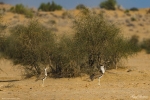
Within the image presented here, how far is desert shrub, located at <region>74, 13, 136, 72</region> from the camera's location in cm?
2266

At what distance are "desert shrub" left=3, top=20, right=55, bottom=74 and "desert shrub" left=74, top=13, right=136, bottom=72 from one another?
1570mm

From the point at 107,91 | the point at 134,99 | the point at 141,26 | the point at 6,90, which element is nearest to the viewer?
the point at 134,99

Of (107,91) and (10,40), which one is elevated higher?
(10,40)

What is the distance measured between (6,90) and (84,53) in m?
5.81

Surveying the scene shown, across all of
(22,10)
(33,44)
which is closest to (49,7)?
(22,10)

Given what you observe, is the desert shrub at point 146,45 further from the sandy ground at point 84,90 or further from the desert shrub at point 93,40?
the sandy ground at point 84,90

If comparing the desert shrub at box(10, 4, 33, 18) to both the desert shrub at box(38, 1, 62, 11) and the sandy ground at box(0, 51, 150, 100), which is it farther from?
the sandy ground at box(0, 51, 150, 100)

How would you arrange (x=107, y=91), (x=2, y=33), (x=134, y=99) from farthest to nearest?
(x=2, y=33) → (x=107, y=91) → (x=134, y=99)

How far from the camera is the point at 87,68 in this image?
76.2 ft

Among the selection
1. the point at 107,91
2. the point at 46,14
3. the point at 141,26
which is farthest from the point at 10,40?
the point at 46,14

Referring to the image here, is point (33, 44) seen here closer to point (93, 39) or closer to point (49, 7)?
point (93, 39)

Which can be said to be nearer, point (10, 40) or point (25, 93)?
point (25, 93)

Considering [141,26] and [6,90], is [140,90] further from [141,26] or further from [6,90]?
[141,26]

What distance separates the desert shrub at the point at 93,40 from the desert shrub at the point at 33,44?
1570mm
